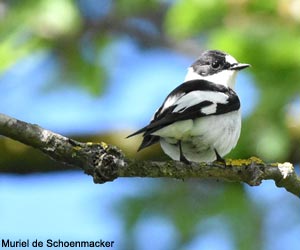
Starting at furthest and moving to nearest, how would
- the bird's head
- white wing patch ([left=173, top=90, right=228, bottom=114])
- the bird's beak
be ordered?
1. the bird's head
2. the bird's beak
3. white wing patch ([left=173, top=90, right=228, bottom=114])

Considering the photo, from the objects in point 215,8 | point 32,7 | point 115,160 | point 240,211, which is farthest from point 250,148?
point 115,160

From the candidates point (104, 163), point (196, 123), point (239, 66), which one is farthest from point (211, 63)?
point (104, 163)

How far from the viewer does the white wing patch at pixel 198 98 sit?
13.4ft

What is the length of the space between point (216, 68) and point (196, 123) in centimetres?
105

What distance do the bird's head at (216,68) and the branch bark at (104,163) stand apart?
1277mm

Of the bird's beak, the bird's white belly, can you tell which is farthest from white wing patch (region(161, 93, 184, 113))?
the bird's beak

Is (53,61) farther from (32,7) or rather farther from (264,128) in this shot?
(264,128)

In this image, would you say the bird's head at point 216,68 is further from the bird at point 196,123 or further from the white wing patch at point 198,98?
the white wing patch at point 198,98

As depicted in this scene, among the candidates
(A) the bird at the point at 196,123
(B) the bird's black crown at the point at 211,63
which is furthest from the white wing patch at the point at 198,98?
(B) the bird's black crown at the point at 211,63

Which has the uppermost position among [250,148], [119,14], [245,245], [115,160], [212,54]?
[119,14]

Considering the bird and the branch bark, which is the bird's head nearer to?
the bird

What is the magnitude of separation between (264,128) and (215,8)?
819 mm

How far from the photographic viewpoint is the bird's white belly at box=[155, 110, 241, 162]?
13.6ft

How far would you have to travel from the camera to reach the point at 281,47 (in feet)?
14.9
